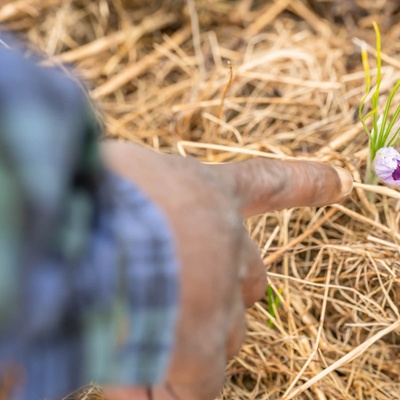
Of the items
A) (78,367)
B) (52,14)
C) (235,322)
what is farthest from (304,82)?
(78,367)

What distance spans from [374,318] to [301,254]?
0.22m

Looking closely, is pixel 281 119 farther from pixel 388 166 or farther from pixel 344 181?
pixel 344 181

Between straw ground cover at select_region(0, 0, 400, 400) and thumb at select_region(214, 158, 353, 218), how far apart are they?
1.17 feet

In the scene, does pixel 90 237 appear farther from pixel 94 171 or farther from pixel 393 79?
pixel 393 79

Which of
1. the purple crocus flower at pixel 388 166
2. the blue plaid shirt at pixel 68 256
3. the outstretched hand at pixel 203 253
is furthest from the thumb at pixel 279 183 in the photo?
the purple crocus flower at pixel 388 166

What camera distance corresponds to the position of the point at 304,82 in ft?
5.84

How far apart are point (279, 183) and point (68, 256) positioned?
1.08ft

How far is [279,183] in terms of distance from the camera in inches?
35.5

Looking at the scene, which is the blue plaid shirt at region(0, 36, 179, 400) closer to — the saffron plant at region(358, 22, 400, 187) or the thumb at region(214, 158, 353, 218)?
the thumb at region(214, 158, 353, 218)

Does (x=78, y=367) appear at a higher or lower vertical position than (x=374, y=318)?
higher

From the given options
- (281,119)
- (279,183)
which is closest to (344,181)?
(279,183)

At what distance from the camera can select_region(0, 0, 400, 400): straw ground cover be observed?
4.39ft

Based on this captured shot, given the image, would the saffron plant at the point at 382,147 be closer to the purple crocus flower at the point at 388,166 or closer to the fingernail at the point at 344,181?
the purple crocus flower at the point at 388,166

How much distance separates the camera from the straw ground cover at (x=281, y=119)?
52.6 inches
